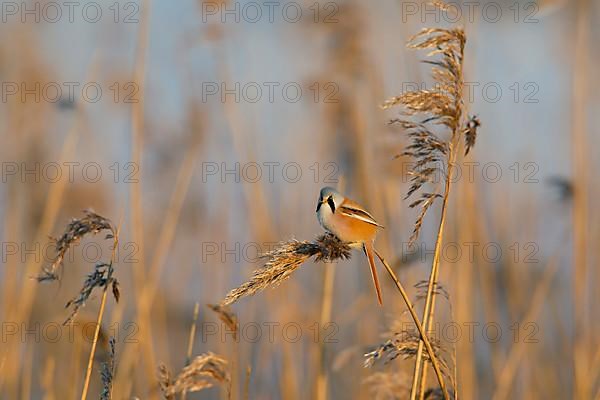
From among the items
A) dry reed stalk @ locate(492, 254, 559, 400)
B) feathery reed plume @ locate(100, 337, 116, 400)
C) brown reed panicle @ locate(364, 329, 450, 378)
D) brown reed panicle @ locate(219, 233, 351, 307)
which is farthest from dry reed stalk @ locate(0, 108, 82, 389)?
dry reed stalk @ locate(492, 254, 559, 400)

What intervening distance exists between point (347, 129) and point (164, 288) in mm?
1614

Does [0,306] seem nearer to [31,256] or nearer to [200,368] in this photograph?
[31,256]

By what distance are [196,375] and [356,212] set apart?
2.26 ft

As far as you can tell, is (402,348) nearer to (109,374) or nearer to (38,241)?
(109,374)

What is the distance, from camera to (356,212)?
189 cm

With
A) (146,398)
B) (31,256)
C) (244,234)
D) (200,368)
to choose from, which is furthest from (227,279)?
(200,368)

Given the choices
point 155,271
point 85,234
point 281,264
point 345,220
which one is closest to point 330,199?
point 345,220

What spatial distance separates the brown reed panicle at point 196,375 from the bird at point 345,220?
54 cm

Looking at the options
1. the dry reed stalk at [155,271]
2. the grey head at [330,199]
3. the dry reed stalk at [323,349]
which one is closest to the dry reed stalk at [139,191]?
the dry reed stalk at [155,271]

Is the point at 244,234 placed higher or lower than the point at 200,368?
higher

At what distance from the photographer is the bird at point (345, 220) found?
1843 mm

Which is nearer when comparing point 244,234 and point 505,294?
point 505,294

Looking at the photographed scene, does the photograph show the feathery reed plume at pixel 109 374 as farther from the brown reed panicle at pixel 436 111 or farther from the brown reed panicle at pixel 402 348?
the brown reed panicle at pixel 436 111

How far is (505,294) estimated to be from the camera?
3.99 meters
